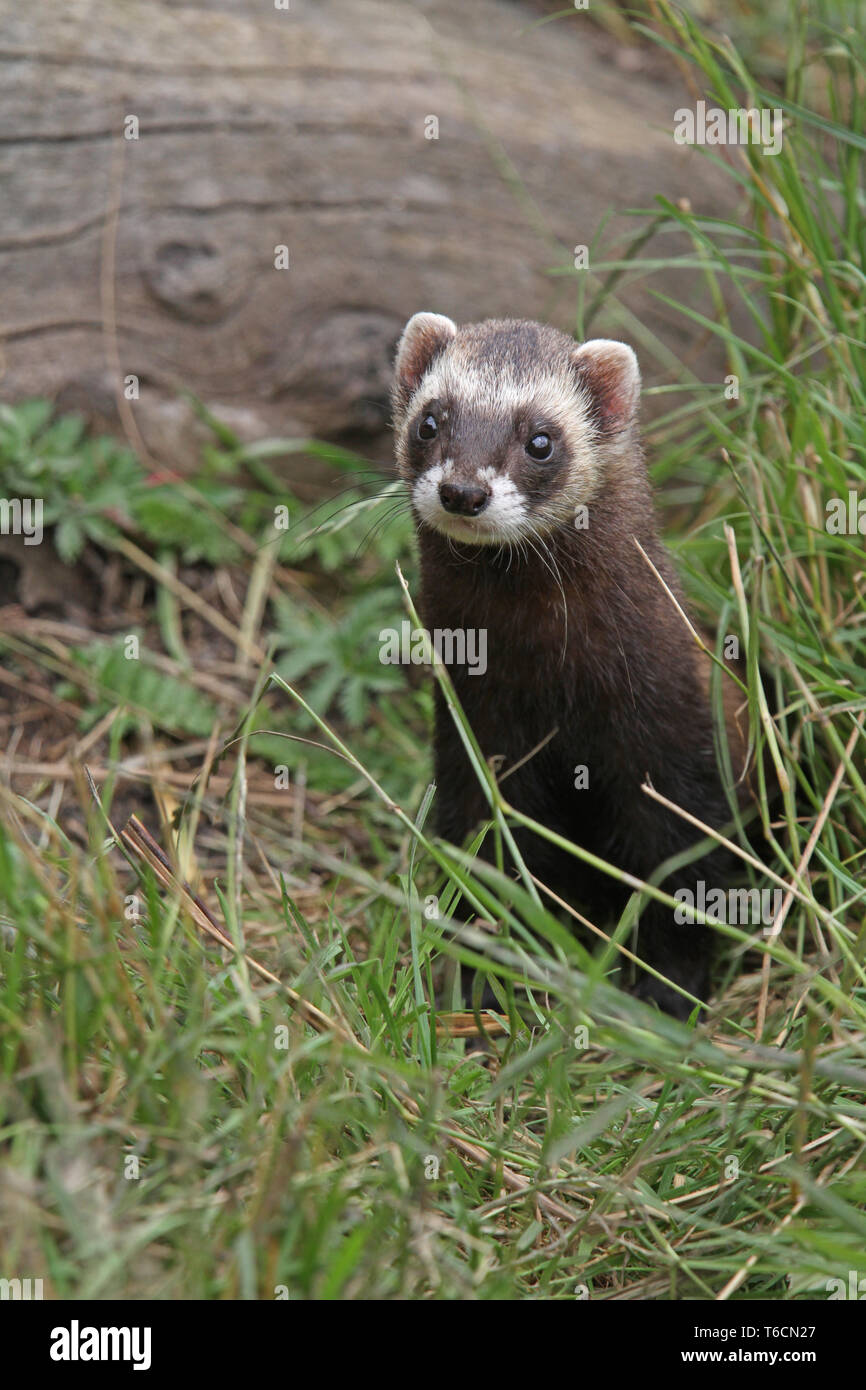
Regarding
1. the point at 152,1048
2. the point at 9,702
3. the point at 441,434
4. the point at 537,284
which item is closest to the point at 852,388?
the point at 441,434

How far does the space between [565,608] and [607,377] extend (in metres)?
0.82

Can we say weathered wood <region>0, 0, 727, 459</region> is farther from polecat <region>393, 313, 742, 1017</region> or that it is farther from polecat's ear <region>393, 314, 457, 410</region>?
polecat <region>393, 313, 742, 1017</region>

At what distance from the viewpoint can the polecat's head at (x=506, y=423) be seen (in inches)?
150

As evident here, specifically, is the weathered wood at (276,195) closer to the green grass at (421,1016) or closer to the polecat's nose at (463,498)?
the green grass at (421,1016)

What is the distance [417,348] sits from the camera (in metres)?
4.49

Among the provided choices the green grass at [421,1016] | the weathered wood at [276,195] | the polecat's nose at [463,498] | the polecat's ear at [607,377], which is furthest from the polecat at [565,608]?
the weathered wood at [276,195]

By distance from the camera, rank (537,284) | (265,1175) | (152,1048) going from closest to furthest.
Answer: (265,1175), (152,1048), (537,284)

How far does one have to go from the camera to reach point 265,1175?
2.45 m

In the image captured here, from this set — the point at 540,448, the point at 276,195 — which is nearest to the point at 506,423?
the point at 540,448

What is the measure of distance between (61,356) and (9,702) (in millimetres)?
1632

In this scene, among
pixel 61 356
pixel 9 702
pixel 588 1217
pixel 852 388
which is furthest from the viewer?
pixel 61 356

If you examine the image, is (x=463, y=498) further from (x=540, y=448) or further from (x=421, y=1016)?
(x=421, y=1016)

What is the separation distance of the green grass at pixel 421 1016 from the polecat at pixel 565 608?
311mm

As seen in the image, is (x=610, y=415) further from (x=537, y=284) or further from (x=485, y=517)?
(x=537, y=284)
